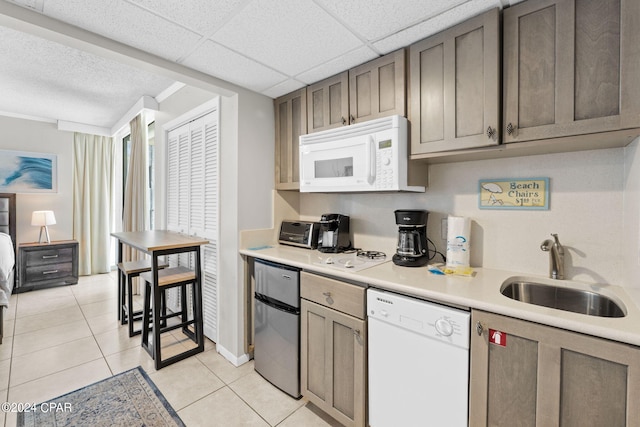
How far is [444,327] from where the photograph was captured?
125 cm

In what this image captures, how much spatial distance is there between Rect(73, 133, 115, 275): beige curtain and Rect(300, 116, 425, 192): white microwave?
4745 mm

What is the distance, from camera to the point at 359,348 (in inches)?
61.1

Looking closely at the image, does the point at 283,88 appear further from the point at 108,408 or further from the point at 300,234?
the point at 108,408

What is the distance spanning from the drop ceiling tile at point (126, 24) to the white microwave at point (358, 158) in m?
0.97

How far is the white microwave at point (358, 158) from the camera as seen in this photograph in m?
1.68

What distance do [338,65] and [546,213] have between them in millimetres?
1538

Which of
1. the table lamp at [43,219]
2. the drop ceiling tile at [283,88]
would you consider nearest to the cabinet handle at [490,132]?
the drop ceiling tile at [283,88]

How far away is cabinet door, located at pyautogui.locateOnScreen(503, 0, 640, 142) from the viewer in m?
1.11

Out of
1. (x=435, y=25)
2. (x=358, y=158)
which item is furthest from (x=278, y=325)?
(x=435, y=25)

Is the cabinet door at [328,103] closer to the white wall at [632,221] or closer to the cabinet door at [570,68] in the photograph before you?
the cabinet door at [570,68]

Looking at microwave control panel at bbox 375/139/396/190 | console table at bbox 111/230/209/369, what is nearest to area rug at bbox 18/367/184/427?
console table at bbox 111/230/209/369

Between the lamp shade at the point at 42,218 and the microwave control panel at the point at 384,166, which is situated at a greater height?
the microwave control panel at the point at 384,166

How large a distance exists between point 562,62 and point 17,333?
4698 millimetres

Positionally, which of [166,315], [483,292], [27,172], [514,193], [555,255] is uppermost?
[27,172]
